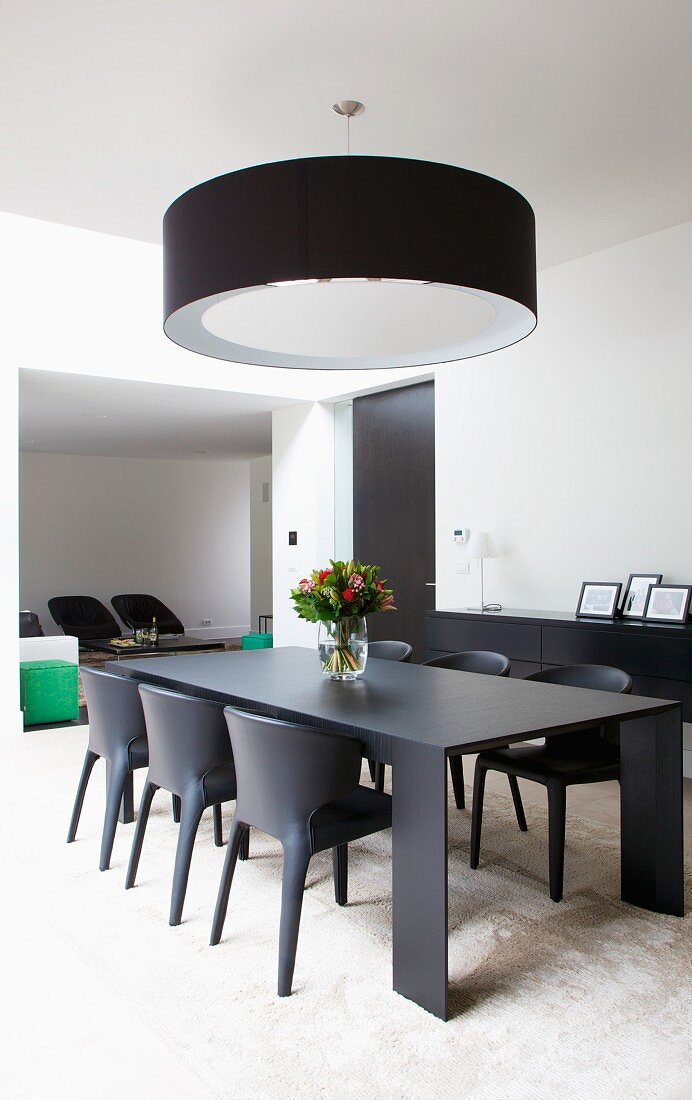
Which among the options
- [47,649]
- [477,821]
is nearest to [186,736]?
[477,821]

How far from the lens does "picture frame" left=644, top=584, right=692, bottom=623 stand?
183 inches

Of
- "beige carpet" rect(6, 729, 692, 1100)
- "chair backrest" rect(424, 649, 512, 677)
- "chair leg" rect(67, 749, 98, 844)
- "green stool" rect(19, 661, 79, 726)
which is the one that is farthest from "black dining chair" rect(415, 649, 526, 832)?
"green stool" rect(19, 661, 79, 726)

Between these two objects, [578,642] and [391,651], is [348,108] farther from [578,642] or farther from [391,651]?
[578,642]

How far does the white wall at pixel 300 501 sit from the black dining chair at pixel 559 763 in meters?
4.66

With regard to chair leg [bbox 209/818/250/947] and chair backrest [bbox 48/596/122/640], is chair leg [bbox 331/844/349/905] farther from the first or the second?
chair backrest [bbox 48/596/122/640]

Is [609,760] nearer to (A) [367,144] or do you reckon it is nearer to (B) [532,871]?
(B) [532,871]

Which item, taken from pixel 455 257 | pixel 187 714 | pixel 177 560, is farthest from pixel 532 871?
pixel 177 560

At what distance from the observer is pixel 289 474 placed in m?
8.86

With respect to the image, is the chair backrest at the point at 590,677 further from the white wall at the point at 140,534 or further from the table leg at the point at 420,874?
the white wall at the point at 140,534

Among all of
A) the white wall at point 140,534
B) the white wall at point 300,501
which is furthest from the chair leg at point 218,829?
the white wall at point 140,534

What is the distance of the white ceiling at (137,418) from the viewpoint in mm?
7512

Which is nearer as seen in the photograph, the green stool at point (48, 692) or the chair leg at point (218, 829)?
the chair leg at point (218, 829)

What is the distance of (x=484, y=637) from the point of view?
5512 mm

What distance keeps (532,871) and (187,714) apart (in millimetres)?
1530
